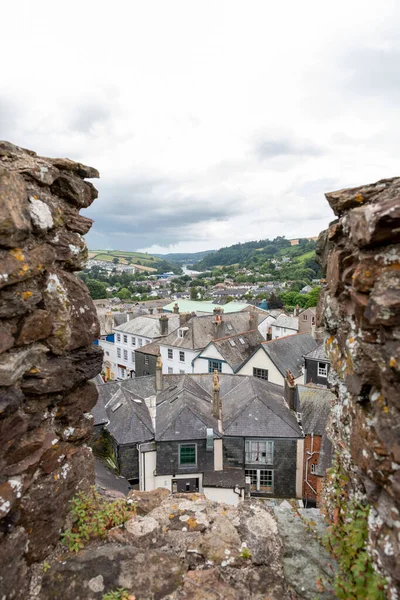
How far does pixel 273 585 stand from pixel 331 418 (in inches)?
75.7

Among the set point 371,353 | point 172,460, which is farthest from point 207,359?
point 371,353

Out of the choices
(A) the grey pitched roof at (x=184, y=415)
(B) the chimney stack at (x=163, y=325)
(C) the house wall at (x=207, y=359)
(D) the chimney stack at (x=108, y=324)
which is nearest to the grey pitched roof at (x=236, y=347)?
(C) the house wall at (x=207, y=359)

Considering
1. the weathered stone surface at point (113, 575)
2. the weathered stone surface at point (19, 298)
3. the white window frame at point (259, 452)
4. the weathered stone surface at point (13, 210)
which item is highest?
the weathered stone surface at point (13, 210)

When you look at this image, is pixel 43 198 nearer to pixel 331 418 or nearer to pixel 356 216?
pixel 356 216

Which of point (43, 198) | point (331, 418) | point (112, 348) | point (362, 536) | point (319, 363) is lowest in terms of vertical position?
point (112, 348)

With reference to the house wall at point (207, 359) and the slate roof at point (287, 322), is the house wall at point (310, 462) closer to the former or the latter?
the house wall at point (207, 359)

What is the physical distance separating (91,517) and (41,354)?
2.28m

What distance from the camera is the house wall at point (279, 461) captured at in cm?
1839

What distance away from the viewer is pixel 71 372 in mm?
4496

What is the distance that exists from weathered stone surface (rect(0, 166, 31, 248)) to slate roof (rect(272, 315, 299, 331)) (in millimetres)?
46903

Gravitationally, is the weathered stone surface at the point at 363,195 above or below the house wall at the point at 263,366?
above

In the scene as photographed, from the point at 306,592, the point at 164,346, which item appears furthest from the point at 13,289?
the point at 164,346

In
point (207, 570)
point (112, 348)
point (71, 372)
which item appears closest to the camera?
point (207, 570)

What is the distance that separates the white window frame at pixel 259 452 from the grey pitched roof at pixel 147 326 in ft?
83.5
